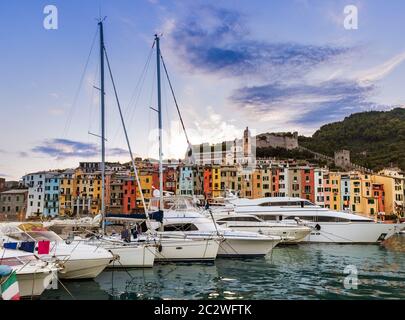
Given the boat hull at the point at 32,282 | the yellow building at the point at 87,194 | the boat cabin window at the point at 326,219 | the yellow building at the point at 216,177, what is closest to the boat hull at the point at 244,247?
the boat hull at the point at 32,282

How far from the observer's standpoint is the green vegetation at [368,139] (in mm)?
45581

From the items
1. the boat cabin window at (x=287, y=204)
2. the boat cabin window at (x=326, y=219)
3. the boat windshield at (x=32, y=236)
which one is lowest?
the boat windshield at (x=32, y=236)

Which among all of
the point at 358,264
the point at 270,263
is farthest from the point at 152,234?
the point at 358,264

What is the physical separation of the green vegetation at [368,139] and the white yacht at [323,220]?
15.6 meters

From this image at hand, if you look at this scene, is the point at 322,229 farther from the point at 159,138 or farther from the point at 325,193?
the point at 325,193

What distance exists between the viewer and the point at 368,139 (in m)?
60.5

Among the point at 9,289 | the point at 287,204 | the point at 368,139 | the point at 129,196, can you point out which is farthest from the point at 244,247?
the point at 368,139

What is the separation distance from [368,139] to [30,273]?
195ft

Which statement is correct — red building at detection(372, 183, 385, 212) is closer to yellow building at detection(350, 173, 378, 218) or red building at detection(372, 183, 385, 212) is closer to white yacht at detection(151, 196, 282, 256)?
yellow building at detection(350, 173, 378, 218)

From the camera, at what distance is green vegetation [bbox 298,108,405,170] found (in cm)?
4558

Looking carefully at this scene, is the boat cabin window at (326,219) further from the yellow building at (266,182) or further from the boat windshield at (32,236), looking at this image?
the yellow building at (266,182)

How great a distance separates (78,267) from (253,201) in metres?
18.2

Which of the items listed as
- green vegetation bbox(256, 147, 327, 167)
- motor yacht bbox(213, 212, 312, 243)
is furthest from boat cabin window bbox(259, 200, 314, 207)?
green vegetation bbox(256, 147, 327, 167)

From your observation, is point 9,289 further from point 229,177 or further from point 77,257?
point 229,177
